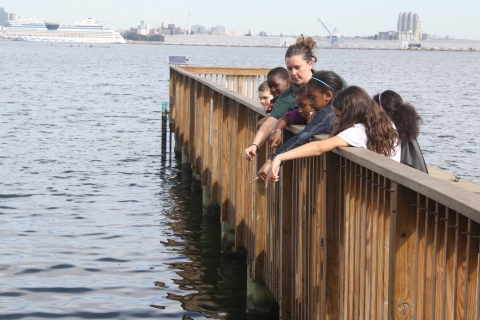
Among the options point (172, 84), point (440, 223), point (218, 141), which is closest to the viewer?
point (440, 223)

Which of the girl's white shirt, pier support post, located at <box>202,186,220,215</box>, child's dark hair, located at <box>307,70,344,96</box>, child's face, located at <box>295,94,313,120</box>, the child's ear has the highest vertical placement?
child's dark hair, located at <box>307,70,344,96</box>

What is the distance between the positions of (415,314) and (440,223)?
47 centimetres

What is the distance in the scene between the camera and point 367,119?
427 cm

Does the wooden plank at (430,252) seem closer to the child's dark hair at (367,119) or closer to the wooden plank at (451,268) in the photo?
the wooden plank at (451,268)

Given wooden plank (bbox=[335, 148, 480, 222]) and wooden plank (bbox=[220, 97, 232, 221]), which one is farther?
wooden plank (bbox=[220, 97, 232, 221])

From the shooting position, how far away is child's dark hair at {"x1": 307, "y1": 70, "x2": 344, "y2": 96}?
4.91m

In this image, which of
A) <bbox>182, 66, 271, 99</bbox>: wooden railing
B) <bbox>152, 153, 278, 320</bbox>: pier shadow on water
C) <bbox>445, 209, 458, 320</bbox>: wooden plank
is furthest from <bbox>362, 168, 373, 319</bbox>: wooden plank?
<bbox>182, 66, 271, 99</bbox>: wooden railing

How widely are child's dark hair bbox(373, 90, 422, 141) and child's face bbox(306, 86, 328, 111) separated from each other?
0.39 m

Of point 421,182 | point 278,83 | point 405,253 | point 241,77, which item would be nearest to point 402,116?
point 405,253

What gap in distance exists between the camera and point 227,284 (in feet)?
27.5

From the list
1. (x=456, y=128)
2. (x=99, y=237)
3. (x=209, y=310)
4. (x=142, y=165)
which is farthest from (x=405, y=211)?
(x=456, y=128)

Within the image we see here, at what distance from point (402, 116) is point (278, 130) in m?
0.86

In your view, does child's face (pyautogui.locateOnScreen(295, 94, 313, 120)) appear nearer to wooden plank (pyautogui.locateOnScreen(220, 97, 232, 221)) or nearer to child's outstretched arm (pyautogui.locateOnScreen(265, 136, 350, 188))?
child's outstretched arm (pyautogui.locateOnScreen(265, 136, 350, 188))

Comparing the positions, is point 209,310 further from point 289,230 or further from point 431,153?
point 431,153
